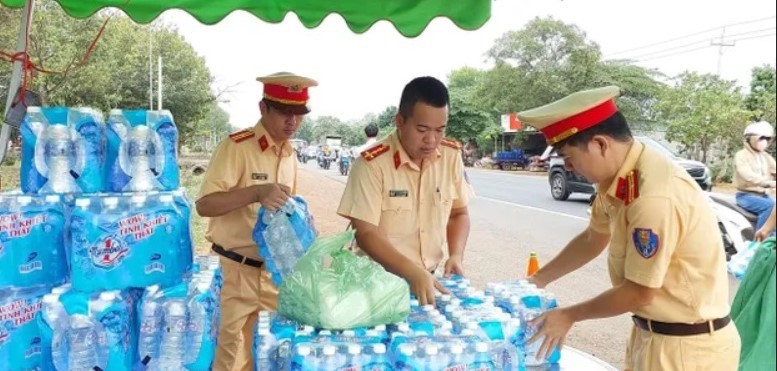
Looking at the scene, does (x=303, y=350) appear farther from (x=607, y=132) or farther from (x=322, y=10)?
(x=322, y=10)

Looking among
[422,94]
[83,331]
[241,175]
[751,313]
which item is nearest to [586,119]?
[422,94]

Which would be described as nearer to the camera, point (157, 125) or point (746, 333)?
point (157, 125)

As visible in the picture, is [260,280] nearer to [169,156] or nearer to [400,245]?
[400,245]

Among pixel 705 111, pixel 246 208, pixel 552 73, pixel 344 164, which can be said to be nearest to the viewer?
pixel 246 208

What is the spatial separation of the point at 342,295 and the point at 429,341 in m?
0.28

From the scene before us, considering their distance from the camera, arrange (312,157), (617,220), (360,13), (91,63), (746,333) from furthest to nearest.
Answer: (312,157) < (91,63) < (360,13) < (746,333) < (617,220)

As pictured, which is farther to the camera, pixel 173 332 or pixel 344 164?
pixel 344 164

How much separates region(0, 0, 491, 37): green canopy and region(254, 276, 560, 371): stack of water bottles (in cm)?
181

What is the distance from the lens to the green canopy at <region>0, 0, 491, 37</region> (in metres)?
3.13

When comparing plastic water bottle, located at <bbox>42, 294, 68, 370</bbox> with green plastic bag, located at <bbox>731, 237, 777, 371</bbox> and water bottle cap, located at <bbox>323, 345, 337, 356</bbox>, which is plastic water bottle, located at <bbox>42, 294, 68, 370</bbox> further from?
green plastic bag, located at <bbox>731, 237, 777, 371</bbox>

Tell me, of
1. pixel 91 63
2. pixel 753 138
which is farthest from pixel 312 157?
pixel 753 138

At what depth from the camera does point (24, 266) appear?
1.72 meters

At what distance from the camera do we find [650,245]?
1.58 metres

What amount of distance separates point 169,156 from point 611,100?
139cm
